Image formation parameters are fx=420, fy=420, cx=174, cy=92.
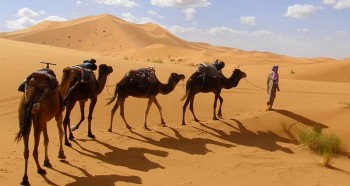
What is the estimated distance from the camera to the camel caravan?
7.31 m

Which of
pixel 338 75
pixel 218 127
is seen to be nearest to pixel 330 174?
pixel 218 127

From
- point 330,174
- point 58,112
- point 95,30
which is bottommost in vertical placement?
point 330,174

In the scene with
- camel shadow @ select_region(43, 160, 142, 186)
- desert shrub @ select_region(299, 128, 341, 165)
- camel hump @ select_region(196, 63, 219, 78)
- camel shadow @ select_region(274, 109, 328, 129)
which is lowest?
camel shadow @ select_region(43, 160, 142, 186)

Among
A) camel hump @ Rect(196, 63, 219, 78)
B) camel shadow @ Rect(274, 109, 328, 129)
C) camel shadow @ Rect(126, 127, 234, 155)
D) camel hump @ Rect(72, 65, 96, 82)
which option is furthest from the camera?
camel hump @ Rect(196, 63, 219, 78)

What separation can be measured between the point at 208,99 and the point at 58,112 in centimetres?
→ 862

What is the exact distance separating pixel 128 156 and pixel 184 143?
1.82 meters

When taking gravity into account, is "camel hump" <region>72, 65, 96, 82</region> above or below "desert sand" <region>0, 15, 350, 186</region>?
above

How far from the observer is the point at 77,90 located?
1034 centimetres

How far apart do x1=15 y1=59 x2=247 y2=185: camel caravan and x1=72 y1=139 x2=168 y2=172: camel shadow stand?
2.45ft

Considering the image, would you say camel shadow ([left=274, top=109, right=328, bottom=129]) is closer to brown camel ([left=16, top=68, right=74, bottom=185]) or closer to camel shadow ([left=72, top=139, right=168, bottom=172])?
camel shadow ([left=72, top=139, right=168, bottom=172])

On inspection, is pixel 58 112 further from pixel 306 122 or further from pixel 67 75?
pixel 306 122

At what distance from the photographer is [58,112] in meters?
8.61

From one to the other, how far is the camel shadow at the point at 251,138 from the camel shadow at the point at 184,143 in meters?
0.61

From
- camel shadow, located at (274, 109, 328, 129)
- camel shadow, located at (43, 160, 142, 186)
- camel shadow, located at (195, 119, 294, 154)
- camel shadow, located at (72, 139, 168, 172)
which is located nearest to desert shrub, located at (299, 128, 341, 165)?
camel shadow, located at (195, 119, 294, 154)
